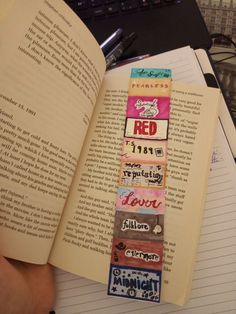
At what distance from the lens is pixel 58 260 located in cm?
35

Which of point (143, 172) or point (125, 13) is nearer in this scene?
point (143, 172)

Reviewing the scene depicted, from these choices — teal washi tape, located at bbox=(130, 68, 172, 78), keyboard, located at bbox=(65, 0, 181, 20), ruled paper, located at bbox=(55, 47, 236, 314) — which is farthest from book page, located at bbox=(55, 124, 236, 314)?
keyboard, located at bbox=(65, 0, 181, 20)

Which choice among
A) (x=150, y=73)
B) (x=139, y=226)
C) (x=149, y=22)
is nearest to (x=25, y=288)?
(x=139, y=226)

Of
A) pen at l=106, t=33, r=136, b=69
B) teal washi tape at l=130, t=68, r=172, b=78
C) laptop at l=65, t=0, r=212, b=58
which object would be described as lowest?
teal washi tape at l=130, t=68, r=172, b=78

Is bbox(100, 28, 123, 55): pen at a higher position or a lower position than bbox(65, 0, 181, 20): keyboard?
lower

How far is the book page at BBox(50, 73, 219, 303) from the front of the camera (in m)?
0.33

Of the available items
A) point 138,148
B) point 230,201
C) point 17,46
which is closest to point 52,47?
point 17,46

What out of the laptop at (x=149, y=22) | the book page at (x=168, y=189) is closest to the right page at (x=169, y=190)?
the book page at (x=168, y=189)

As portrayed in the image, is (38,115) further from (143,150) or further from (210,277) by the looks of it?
(210,277)

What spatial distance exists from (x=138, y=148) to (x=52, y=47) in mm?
143

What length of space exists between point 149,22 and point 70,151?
0.25m

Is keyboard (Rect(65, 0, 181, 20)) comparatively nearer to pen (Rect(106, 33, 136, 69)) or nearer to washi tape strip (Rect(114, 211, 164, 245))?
pen (Rect(106, 33, 136, 69))

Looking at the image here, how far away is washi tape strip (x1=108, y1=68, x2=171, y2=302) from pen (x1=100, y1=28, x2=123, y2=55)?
8 cm

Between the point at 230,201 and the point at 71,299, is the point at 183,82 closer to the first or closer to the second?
the point at 230,201
